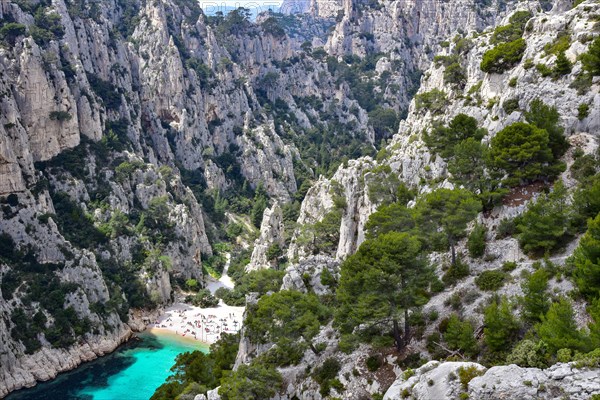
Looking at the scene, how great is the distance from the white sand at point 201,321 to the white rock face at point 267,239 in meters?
10.3

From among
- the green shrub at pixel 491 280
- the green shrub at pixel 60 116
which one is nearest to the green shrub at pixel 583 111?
the green shrub at pixel 491 280

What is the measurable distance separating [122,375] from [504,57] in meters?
57.7

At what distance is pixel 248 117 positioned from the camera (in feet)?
483

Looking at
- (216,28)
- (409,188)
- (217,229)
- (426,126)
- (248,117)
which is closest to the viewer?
(409,188)

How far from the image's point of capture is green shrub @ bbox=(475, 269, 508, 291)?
106 ft

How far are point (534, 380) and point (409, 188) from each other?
39.6 meters

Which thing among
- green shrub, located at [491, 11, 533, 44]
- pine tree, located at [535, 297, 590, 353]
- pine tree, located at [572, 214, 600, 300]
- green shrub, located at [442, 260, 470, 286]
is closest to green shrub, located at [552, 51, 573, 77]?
green shrub, located at [491, 11, 533, 44]

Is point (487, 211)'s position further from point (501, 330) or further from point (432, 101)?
point (432, 101)

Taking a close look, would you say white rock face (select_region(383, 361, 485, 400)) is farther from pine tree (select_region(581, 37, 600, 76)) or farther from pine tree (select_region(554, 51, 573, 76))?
pine tree (select_region(554, 51, 573, 76))

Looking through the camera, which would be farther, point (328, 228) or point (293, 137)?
point (293, 137)

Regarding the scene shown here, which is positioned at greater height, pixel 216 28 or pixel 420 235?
pixel 216 28

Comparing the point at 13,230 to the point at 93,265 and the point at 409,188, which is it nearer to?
the point at 93,265

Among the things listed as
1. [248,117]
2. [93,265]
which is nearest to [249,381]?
[93,265]

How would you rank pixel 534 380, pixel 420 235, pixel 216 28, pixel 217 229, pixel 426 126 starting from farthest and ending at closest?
pixel 216 28 → pixel 217 229 → pixel 426 126 → pixel 420 235 → pixel 534 380
